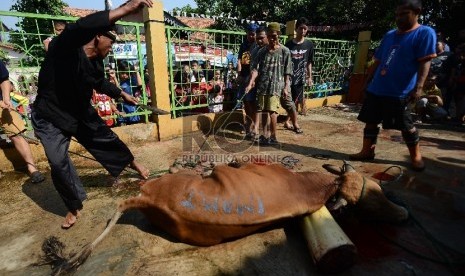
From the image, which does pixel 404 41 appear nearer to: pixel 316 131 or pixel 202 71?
pixel 316 131

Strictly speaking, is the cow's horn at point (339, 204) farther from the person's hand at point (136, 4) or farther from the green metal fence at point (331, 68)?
the green metal fence at point (331, 68)

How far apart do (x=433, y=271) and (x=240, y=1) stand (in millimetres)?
19065

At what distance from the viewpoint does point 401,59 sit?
11.8 feet

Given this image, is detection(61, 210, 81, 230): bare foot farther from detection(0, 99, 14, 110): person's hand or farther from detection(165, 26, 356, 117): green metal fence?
detection(165, 26, 356, 117): green metal fence

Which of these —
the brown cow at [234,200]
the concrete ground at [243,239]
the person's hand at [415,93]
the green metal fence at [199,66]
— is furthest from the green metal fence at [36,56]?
the person's hand at [415,93]

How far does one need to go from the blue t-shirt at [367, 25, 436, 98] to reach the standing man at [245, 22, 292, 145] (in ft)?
4.70

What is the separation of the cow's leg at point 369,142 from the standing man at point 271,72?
1.42 meters

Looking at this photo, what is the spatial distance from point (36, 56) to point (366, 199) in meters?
4.74

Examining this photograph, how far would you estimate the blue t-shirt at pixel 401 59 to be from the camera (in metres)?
3.38

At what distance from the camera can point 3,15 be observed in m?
3.75

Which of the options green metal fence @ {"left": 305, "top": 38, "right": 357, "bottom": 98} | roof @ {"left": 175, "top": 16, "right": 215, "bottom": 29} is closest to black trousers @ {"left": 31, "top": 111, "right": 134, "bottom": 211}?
green metal fence @ {"left": 305, "top": 38, "right": 357, "bottom": 98}

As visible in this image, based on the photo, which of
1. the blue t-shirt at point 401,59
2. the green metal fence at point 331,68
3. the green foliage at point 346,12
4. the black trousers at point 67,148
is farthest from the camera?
the green foliage at point 346,12

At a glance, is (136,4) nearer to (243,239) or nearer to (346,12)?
(243,239)

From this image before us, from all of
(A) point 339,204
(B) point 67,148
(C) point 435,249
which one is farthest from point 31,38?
(C) point 435,249
